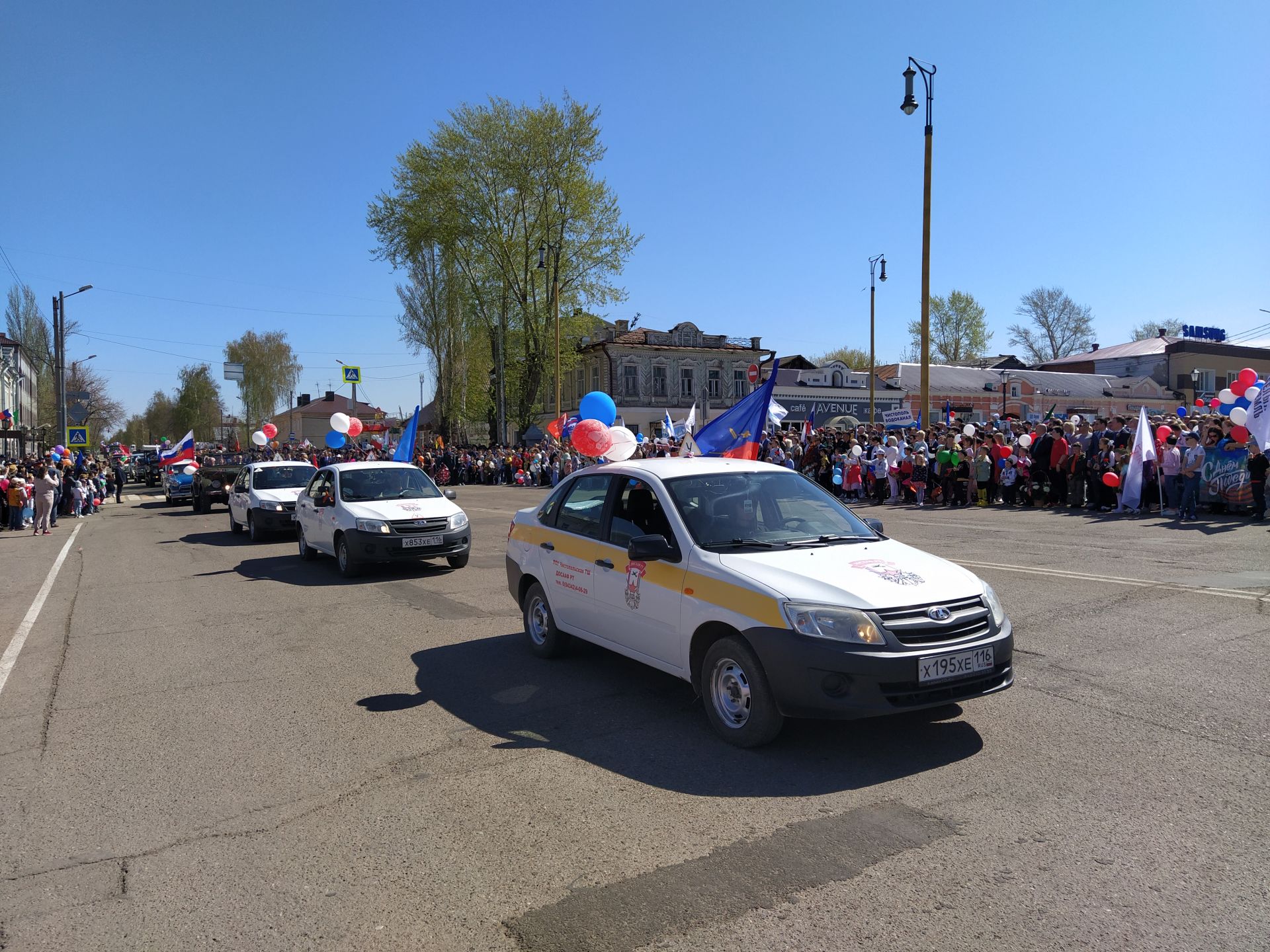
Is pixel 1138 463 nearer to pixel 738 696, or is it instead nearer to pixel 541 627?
pixel 541 627

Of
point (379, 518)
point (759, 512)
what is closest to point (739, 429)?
point (379, 518)

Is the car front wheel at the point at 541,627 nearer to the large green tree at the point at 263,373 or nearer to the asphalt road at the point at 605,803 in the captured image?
the asphalt road at the point at 605,803

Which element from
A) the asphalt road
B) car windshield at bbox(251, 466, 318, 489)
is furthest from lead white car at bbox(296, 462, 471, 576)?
car windshield at bbox(251, 466, 318, 489)

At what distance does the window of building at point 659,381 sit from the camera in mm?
62312

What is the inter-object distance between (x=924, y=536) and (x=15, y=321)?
73.7 m

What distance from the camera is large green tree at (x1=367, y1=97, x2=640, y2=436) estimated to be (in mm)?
44844

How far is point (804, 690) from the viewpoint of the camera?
464 cm

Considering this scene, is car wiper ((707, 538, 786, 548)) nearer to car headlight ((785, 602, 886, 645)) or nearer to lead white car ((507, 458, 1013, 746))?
lead white car ((507, 458, 1013, 746))

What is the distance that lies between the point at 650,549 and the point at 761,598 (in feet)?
3.06

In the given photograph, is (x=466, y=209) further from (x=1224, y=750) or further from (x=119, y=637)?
(x=1224, y=750)

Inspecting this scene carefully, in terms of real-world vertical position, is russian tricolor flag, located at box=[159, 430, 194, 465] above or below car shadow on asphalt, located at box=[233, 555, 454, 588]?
above

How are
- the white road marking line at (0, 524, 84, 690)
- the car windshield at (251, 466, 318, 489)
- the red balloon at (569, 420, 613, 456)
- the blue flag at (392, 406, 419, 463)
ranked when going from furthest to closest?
the blue flag at (392, 406, 419, 463), the car windshield at (251, 466, 318, 489), the red balloon at (569, 420, 613, 456), the white road marking line at (0, 524, 84, 690)

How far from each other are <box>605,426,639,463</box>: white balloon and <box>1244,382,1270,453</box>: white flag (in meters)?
10.3

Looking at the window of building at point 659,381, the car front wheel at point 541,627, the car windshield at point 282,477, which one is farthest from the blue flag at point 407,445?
the window of building at point 659,381
